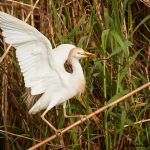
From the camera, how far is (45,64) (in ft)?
7.23

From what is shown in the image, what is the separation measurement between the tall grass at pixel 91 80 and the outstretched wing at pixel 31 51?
291 mm

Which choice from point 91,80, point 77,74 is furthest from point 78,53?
point 91,80

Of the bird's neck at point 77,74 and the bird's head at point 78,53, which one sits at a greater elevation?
the bird's head at point 78,53

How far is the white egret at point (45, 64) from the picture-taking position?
6.77 feet

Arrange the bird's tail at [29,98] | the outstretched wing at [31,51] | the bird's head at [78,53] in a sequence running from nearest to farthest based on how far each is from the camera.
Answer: the outstretched wing at [31,51]
the bird's head at [78,53]
the bird's tail at [29,98]

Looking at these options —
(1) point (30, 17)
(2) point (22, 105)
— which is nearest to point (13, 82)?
(2) point (22, 105)

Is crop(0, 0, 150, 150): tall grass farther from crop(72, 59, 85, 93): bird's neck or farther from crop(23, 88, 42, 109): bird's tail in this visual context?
crop(72, 59, 85, 93): bird's neck

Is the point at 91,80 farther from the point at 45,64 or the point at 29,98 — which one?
the point at 45,64

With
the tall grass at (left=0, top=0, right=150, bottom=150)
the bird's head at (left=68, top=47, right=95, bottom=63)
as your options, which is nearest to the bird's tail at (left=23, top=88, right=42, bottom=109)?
the tall grass at (left=0, top=0, right=150, bottom=150)

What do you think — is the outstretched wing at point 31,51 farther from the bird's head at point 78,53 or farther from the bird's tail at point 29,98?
the bird's tail at point 29,98

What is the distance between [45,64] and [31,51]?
0.09m

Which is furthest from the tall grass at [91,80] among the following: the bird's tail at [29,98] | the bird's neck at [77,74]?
the bird's neck at [77,74]

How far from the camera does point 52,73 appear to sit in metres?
2.24

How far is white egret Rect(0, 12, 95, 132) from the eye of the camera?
6.77 ft
